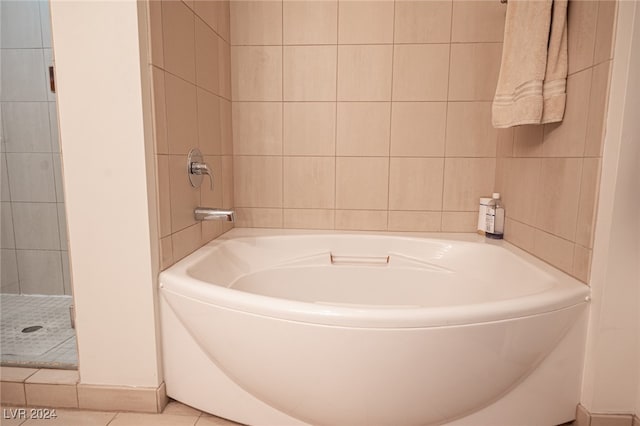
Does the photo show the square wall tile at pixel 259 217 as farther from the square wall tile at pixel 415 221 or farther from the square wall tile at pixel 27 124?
the square wall tile at pixel 27 124

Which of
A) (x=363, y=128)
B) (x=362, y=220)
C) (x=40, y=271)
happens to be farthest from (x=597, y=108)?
(x=40, y=271)

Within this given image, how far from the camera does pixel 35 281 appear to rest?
1.93 m

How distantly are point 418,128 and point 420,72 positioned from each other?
0.26 m

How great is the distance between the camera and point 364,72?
1.72 meters

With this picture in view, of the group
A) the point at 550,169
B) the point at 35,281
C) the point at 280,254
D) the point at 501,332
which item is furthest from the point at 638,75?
the point at 35,281

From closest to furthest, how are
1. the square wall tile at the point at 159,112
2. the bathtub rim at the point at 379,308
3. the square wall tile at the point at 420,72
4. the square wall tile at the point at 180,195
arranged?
the bathtub rim at the point at 379,308
the square wall tile at the point at 159,112
the square wall tile at the point at 180,195
the square wall tile at the point at 420,72

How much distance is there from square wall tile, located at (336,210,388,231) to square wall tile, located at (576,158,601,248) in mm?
843

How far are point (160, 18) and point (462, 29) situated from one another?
4.23ft

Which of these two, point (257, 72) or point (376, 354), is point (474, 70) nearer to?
point (257, 72)

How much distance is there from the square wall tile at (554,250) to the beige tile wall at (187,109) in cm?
132

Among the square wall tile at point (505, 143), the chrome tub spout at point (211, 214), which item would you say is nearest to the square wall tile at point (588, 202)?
the square wall tile at point (505, 143)

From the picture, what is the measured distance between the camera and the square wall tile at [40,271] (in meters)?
1.92

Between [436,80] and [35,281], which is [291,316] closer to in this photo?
Result: [436,80]

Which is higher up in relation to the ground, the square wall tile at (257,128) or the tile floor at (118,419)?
the square wall tile at (257,128)
